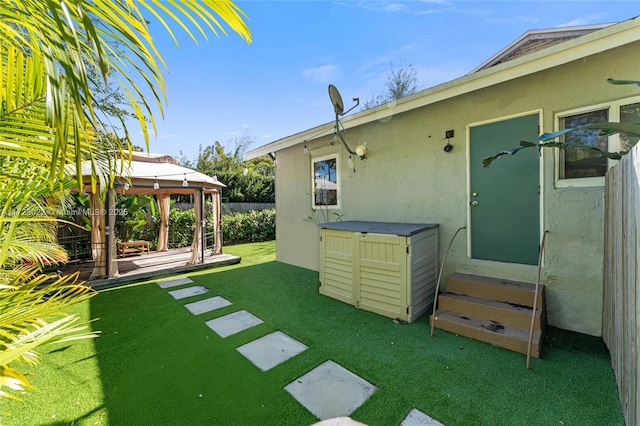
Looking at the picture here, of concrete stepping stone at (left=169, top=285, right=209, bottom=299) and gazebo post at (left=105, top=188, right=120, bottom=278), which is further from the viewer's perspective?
gazebo post at (left=105, top=188, right=120, bottom=278)

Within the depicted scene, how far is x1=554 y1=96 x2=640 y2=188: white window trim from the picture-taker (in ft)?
9.96

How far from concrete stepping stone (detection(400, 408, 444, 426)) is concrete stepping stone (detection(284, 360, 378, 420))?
1.21 ft

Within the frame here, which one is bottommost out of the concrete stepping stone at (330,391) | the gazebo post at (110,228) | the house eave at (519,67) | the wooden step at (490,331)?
the concrete stepping stone at (330,391)

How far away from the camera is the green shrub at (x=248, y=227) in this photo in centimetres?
→ 1107

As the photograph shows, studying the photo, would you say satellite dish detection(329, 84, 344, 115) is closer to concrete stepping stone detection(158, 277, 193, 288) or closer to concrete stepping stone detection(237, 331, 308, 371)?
concrete stepping stone detection(237, 331, 308, 371)

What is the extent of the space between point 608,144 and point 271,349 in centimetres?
465

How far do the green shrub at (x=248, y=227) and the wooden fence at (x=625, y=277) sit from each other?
10.7 m

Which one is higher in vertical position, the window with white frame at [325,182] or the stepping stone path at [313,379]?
the window with white frame at [325,182]

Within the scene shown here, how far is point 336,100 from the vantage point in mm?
5074

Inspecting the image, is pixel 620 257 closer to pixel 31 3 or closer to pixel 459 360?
pixel 459 360

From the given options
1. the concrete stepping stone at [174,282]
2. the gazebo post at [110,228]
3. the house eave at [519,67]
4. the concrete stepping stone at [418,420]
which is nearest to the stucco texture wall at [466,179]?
the house eave at [519,67]

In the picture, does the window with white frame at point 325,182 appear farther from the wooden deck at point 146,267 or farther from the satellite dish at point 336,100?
the wooden deck at point 146,267

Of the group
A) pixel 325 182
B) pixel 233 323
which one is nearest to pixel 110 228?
Answer: pixel 233 323

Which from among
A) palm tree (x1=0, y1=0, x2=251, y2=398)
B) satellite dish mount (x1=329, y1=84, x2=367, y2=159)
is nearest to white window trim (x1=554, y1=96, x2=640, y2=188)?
satellite dish mount (x1=329, y1=84, x2=367, y2=159)
